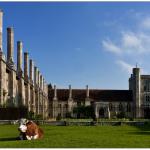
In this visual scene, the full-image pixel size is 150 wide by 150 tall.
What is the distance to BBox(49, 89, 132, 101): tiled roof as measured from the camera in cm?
9988

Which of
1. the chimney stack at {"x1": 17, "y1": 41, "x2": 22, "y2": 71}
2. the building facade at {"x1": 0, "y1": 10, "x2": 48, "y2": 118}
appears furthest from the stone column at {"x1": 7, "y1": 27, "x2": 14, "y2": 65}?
the chimney stack at {"x1": 17, "y1": 41, "x2": 22, "y2": 71}

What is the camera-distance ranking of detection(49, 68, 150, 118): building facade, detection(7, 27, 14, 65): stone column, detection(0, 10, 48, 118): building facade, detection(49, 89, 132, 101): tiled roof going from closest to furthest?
detection(0, 10, 48, 118): building facade, detection(7, 27, 14, 65): stone column, detection(49, 68, 150, 118): building facade, detection(49, 89, 132, 101): tiled roof

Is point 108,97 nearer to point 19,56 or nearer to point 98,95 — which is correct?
point 98,95

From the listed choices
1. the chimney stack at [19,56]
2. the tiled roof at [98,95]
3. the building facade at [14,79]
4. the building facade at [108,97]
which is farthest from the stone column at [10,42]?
the tiled roof at [98,95]

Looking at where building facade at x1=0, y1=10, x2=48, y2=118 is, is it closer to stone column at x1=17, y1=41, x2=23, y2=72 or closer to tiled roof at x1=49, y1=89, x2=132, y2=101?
stone column at x1=17, y1=41, x2=23, y2=72

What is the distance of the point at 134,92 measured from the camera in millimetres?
99562

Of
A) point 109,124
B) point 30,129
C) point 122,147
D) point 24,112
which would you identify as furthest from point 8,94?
point 122,147

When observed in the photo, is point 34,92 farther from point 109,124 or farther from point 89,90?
point 89,90

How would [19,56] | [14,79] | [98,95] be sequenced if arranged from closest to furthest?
[14,79]
[19,56]
[98,95]

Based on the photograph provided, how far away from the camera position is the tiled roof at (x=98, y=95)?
99.9 m

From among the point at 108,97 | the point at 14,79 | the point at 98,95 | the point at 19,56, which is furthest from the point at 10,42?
the point at 98,95

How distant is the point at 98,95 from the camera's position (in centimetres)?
10075

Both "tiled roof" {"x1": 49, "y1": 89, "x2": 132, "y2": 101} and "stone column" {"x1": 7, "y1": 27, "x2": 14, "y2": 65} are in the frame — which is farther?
"tiled roof" {"x1": 49, "y1": 89, "x2": 132, "y2": 101}

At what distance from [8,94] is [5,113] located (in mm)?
7488
